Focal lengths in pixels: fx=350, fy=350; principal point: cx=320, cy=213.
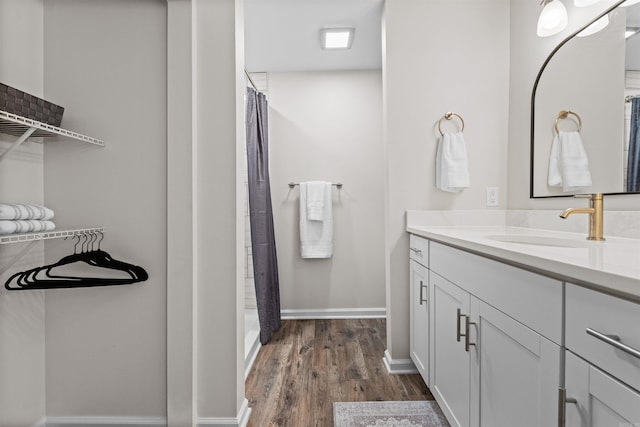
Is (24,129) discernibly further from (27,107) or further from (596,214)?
(596,214)

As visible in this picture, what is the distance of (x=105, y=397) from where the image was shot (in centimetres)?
163

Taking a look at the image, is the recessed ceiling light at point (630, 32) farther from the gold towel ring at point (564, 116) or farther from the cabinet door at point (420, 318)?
the cabinet door at point (420, 318)

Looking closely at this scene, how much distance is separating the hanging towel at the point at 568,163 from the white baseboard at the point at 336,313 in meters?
1.98

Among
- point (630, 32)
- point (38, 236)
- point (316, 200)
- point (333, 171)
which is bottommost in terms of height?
point (38, 236)

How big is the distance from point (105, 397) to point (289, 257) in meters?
1.90

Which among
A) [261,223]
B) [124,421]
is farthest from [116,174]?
[261,223]

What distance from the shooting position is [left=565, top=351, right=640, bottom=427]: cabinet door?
0.60 meters

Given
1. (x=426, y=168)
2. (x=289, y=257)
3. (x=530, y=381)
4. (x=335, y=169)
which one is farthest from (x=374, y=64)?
(x=530, y=381)

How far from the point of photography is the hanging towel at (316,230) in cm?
320

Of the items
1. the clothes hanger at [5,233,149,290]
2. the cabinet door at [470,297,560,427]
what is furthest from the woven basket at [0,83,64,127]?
the cabinet door at [470,297,560,427]

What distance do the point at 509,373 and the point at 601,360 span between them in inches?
15.0

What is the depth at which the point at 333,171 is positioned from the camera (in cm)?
332

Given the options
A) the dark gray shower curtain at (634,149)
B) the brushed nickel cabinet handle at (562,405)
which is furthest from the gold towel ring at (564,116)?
the brushed nickel cabinet handle at (562,405)

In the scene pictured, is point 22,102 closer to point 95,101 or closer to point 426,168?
point 95,101
